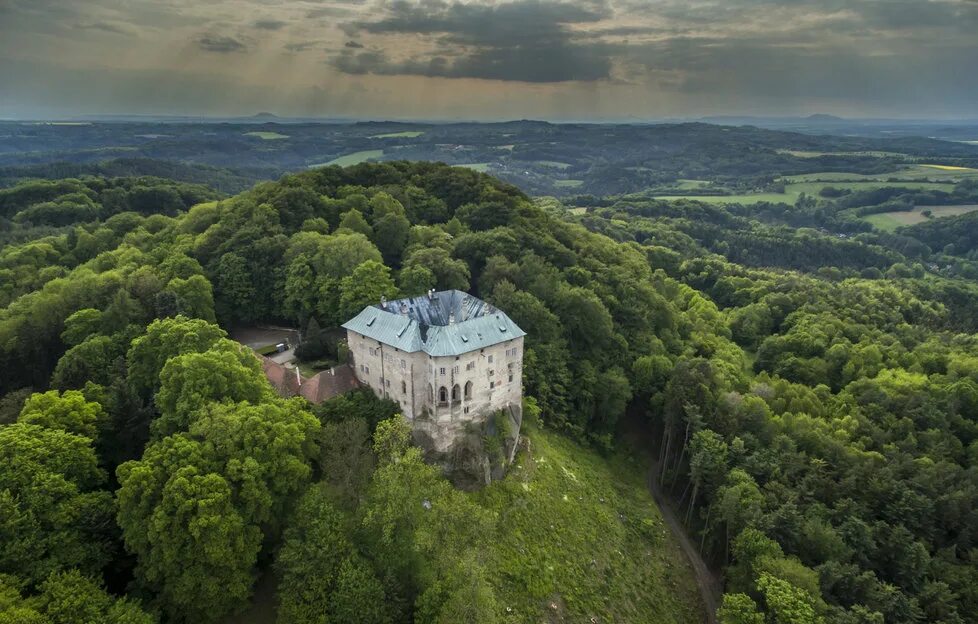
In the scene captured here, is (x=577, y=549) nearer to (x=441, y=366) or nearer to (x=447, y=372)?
(x=447, y=372)

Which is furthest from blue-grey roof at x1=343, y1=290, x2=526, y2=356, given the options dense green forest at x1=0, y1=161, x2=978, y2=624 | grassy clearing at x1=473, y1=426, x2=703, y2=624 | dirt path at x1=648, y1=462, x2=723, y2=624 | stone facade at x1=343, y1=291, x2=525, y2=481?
dirt path at x1=648, y1=462, x2=723, y2=624

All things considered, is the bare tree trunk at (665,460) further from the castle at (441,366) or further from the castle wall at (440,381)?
the castle wall at (440,381)

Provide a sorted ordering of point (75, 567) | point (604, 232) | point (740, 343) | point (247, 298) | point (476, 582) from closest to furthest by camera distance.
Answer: point (75, 567) < point (476, 582) < point (247, 298) < point (740, 343) < point (604, 232)

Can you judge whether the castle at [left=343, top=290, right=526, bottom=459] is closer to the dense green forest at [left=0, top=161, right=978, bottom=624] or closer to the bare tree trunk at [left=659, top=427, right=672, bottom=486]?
the dense green forest at [left=0, top=161, right=978, bottom=624]

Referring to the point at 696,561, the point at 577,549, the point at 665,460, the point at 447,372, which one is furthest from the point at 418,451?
the point at 665,460

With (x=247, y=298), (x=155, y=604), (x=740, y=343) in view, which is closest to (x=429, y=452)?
(x=155, y=604)

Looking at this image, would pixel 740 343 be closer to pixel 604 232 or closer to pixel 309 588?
pixel 604 232
